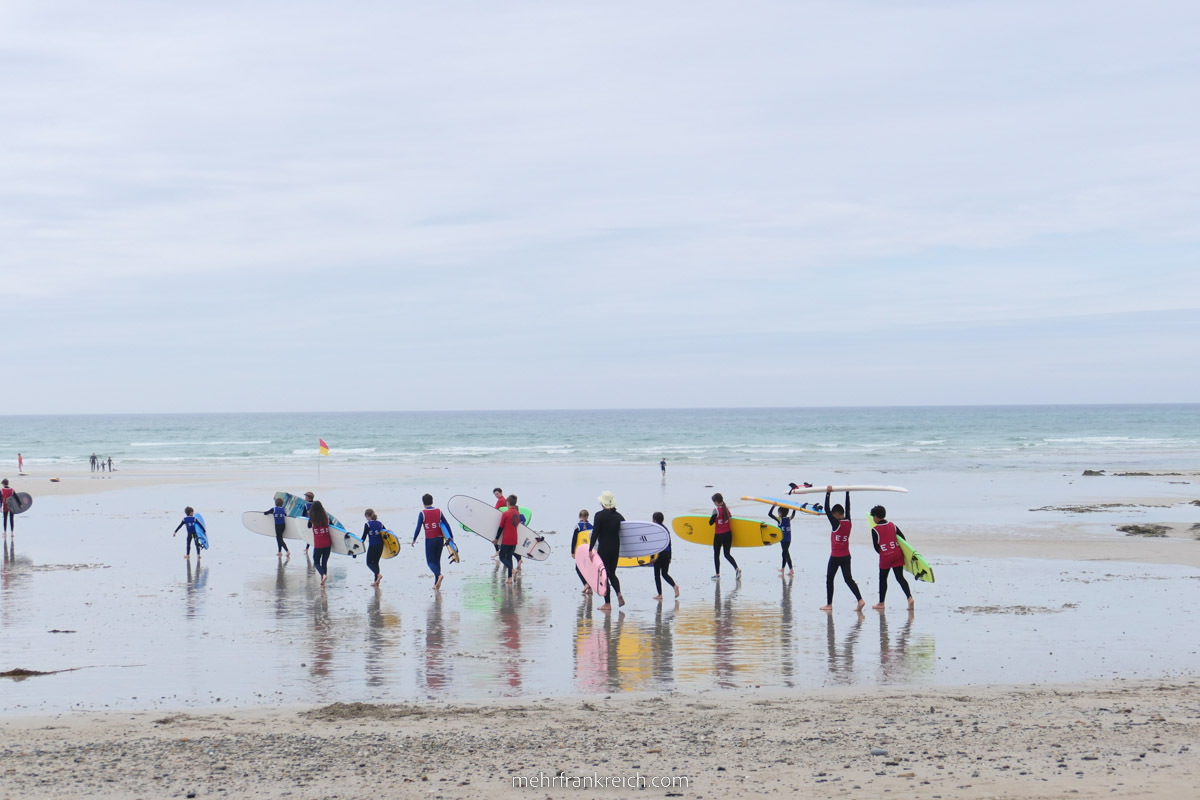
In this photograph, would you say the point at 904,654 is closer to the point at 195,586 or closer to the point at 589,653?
the point at 589,653

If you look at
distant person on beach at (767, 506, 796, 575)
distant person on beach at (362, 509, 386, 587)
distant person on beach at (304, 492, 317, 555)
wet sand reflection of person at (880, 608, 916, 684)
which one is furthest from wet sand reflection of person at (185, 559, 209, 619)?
distant person on beach at (767, 506, 796, 575)

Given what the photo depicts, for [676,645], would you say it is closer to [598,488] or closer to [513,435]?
[598,488]

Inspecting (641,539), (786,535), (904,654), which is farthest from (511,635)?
(786,535)

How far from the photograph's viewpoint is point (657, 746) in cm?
697

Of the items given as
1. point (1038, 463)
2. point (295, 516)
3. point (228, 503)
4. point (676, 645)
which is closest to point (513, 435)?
point (1038, 463)

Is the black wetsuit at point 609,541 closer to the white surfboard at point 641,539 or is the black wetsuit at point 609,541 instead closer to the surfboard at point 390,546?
the white surfboard at point 641,539

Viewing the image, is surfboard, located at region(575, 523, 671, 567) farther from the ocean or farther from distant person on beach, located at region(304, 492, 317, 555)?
the ocean

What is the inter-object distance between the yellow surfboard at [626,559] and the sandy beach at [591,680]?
810 mm

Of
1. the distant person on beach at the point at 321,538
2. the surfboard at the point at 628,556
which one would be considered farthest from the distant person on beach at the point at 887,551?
the distant person on beach at the point at 321,538

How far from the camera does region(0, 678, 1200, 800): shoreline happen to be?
6113 millimetres

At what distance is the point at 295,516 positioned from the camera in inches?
773

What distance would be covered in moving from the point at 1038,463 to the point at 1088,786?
50.4 metres

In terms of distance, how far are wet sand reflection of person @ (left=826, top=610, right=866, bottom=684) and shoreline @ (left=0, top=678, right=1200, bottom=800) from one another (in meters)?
0.75

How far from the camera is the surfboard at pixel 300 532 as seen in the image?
17.5 m
